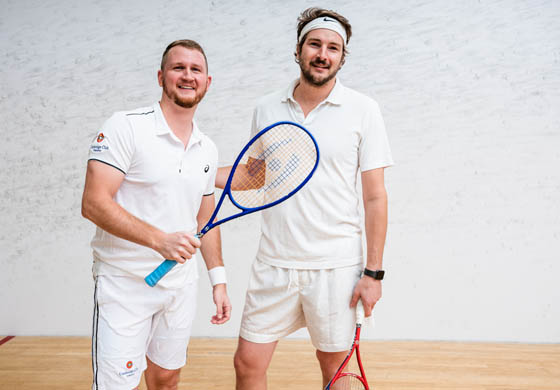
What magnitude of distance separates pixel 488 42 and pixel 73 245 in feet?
9.08

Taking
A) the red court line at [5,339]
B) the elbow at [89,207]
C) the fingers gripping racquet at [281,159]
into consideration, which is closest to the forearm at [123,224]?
the elbow at [89,207]

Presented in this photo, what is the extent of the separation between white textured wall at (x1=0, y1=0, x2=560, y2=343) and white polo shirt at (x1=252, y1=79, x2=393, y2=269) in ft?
5.06

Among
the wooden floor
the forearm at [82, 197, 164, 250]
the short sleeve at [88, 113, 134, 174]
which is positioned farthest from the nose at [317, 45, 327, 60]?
the wooden floor

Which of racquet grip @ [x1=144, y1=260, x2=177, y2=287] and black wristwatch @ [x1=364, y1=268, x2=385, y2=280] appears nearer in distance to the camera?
racquet grip @ [x1=144, y1=260, x2=177, y2=287]

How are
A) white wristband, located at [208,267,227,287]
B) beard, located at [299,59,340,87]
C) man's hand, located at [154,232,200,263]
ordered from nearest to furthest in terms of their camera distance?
man's hand, located at [154,232,200,263]
beard, located at [299,59,340,87]
white wristband, located at [208,267,227,287]

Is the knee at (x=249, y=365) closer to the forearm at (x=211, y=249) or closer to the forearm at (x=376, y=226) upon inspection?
the forearm at (x=211, y=249)

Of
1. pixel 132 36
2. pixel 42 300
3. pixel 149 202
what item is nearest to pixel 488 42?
pixel 132 36

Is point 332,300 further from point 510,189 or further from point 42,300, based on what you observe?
point 42,300

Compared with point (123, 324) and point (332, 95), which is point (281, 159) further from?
point (123, 324)

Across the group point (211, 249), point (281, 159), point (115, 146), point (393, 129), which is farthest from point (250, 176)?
point (393, 129)

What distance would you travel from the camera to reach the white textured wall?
308 cm

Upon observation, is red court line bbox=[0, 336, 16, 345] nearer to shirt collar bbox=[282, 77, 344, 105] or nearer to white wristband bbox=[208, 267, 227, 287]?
white wristband bbox=[208, 267, 227, 287]

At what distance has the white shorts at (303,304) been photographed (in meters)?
1.61

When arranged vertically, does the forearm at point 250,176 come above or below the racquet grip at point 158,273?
above
